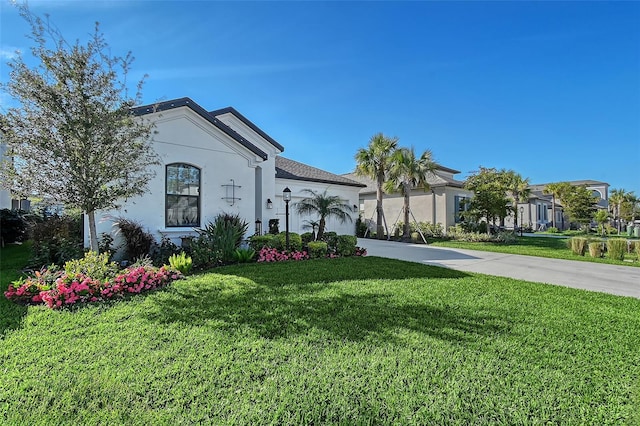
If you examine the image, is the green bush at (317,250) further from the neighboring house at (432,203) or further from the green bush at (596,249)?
the neighboring house at (432,203)

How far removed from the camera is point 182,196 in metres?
10.0

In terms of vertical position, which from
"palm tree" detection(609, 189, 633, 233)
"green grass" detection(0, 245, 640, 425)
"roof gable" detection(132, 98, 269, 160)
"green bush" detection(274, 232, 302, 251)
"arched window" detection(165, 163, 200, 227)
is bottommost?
"green grass" detection(0, 245, 640, 425)

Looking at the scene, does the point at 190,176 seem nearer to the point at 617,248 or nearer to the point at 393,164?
the point at 393,164

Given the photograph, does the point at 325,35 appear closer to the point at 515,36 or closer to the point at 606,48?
the point at 515,36

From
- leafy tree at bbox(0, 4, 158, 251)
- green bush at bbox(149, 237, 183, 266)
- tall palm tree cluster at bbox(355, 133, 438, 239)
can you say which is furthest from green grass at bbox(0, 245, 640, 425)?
tall palm tree cluster at bbox(355, 133, 438, 239)

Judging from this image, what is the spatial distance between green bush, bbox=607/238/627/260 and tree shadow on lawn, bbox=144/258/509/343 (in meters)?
9.89

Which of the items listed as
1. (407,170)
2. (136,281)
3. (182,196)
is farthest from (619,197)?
(136,281)

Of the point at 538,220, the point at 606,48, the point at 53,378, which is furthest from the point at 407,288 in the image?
the point at 538,220

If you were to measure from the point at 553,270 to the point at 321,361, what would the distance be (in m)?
9.39

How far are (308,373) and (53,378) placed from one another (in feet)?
8.34

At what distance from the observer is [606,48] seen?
1080 centimetres

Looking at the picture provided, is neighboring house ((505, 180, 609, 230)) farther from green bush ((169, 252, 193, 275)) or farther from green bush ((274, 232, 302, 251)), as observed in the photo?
green bush ((169, 252, 193, 275))

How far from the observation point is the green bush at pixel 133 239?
8.56 meters

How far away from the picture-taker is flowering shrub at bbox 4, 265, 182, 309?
197 inches
